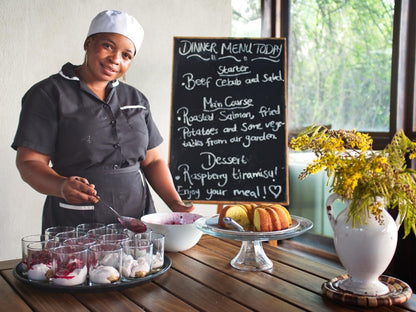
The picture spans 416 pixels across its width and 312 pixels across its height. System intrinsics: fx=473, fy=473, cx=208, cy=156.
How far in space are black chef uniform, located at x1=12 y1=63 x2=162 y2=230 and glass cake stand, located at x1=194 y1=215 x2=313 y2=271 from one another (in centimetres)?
50

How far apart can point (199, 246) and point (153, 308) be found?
0.59m

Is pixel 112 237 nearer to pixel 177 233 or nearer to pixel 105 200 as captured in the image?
pixel 177 233

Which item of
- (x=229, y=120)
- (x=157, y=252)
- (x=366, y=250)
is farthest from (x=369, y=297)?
(x=229, y=120)

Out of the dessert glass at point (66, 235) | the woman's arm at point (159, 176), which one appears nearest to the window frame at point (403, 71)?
the woman's arm at point (159, 176)

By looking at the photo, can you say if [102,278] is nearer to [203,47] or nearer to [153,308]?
[153,308]

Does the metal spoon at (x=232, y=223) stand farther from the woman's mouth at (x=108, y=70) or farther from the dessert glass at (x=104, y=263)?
the woman's mouth at (x=108, y=70)

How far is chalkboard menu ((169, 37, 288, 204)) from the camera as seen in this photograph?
259 centimetres

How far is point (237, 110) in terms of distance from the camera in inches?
104

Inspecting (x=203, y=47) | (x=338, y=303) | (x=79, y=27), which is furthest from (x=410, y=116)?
(x=79, y=27)

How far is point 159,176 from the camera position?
2100 mm

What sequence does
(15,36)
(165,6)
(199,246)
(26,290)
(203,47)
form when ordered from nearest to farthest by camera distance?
(26,290), (199,246), (15,36), (203,47), (165,6)

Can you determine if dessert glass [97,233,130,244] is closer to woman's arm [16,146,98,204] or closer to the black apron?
woman's arm [16,146,98,204]

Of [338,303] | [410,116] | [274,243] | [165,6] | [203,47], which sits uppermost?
[165,6]

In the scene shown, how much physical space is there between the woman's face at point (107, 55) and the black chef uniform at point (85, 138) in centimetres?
8
